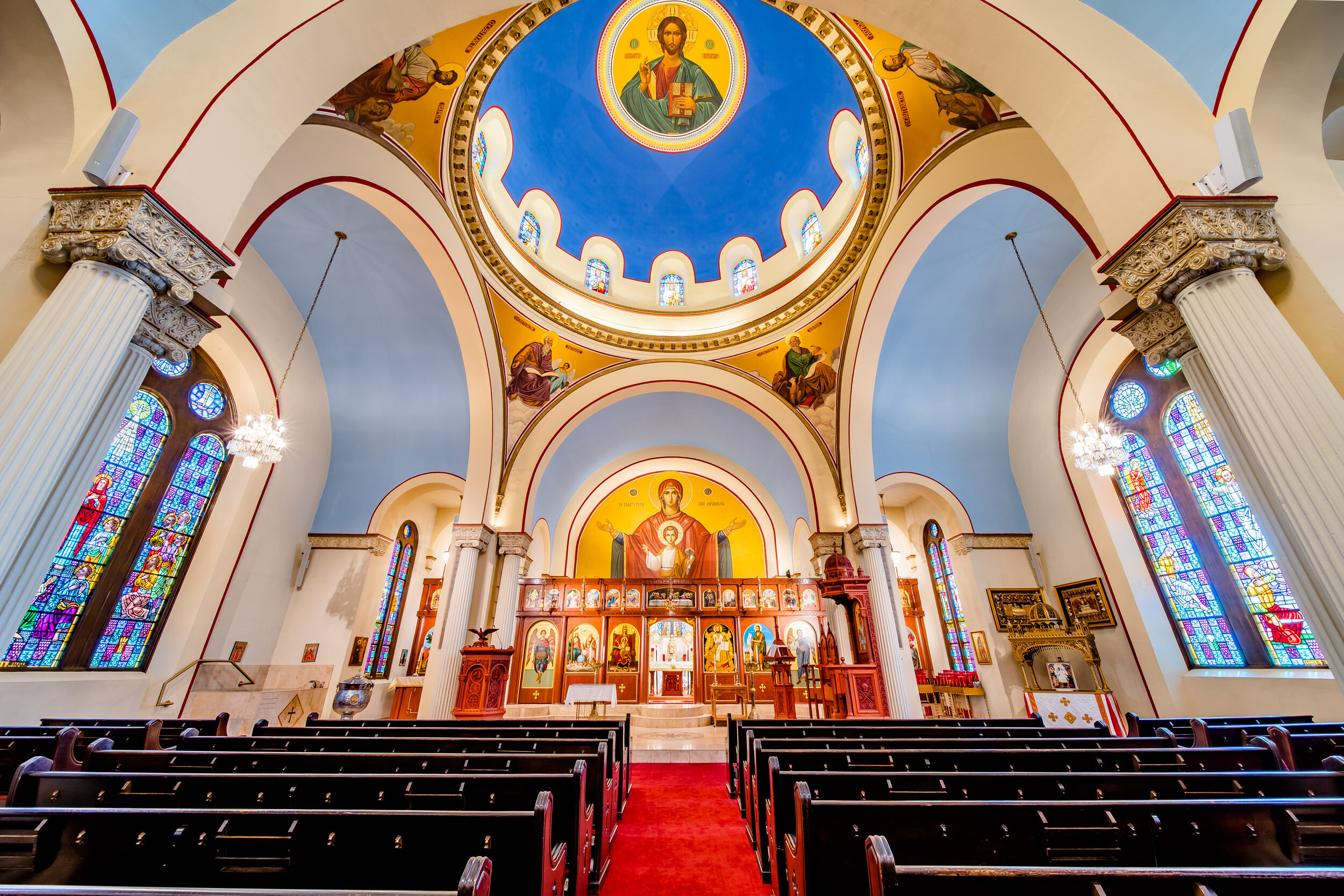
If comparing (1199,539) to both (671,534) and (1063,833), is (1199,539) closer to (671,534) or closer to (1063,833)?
(1063,833)

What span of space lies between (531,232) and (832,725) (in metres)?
11.6

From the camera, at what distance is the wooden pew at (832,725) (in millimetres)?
4914

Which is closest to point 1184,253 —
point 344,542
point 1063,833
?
point 1063,833

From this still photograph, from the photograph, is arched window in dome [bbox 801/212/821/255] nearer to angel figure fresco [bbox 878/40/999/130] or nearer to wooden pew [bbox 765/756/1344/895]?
angel figure fresco [bbox 878/40/999/130]

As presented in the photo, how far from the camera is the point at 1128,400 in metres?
8.68

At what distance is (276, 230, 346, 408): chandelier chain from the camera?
833cm

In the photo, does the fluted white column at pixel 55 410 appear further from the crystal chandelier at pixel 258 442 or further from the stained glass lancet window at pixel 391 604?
the stained glass lancet window at pixel 391 604

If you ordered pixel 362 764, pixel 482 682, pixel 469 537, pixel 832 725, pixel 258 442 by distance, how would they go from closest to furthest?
1. pixel 362 764
2. pixel 832 725
3. pixel 258 442
4. pixel 482 682
5. pixel 469 537

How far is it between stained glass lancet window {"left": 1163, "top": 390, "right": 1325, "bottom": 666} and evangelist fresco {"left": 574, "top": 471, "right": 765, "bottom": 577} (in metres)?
10.5

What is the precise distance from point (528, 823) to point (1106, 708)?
33.0ft

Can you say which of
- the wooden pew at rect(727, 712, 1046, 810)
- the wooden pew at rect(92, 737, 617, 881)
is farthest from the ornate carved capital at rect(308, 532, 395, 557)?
the wooden pew at rect(727, 712, 1046, 810)

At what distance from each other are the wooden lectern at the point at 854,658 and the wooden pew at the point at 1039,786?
6065 millimetres

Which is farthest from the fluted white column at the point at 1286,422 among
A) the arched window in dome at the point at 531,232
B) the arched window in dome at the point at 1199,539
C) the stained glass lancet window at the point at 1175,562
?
the arched window in dome at the point at 531,232

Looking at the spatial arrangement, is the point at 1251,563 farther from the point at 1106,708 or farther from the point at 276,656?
the point at 276,656
